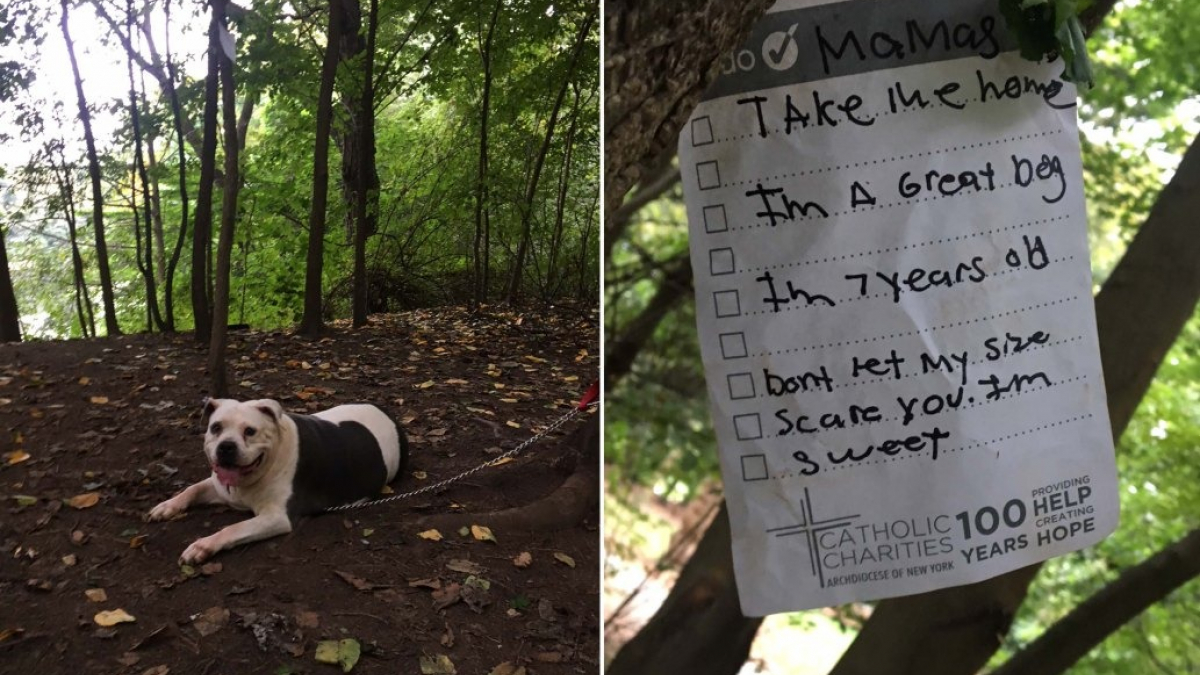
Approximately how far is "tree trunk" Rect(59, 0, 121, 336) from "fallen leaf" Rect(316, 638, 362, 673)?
32 cm

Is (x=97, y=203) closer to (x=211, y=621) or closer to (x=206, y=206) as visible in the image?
(x=206, y=206)

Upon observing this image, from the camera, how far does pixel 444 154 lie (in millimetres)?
842

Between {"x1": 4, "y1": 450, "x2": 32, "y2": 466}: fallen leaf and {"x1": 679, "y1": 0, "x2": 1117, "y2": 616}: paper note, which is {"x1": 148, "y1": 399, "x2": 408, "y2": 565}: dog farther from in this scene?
{"x1": 679, "y1": 0, "x2": 1117, "y2": 616}: paper note

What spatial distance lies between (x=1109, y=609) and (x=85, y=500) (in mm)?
1330

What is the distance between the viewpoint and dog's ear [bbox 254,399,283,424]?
73 centimetres

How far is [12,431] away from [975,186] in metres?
0.84

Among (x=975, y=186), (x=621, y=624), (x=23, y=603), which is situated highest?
(x=975, y=186)

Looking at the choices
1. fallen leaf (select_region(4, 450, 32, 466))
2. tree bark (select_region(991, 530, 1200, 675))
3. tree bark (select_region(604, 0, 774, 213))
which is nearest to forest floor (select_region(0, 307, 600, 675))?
fallen leaf (select_region(4, 450, 32, 466))

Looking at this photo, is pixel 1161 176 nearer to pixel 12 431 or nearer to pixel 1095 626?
pixel 1095 626

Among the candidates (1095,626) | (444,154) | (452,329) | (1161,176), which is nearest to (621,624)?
(1095,626)

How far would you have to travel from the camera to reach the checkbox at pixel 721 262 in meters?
0.73

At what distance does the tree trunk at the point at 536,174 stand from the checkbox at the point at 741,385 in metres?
0.26

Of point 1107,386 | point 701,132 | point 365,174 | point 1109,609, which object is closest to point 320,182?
point 365,174

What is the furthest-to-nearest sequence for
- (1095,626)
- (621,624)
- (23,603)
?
(621,624), (1095,626), (23,603)
